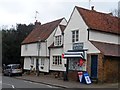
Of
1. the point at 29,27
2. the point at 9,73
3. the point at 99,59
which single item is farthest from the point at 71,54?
the point at 29,27

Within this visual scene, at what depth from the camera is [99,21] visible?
32375 millimetres

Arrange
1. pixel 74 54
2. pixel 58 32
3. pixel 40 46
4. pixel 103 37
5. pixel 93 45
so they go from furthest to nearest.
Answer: pixel 40 46
pixel 58 32
pixel 103 37
pixel 74 54
pixel 93 45

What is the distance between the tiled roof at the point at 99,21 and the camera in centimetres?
Result: 3089

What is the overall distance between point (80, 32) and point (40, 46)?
1140cm

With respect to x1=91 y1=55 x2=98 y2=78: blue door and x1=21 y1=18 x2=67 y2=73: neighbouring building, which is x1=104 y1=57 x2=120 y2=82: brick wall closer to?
x1=91 y1=55 x2=98 y2=78: blue door

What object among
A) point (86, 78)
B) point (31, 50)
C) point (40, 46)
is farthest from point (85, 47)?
point (31, 50)

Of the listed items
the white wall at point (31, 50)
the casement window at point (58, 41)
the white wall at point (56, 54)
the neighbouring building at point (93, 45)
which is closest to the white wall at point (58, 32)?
the casement window at point (58, 41)

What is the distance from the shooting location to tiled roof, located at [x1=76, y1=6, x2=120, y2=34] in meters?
30.9

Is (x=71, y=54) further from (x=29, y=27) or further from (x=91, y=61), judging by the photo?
(x=29, y=27)

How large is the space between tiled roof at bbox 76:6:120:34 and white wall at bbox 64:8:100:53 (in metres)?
0.53

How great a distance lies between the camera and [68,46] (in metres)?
33.5

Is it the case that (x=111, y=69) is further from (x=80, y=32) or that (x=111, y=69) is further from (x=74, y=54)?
(x=80, y=32)

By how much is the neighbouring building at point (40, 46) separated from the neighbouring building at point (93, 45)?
6072 mm

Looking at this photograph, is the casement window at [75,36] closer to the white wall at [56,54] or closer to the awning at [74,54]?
the awning at [74,54]
